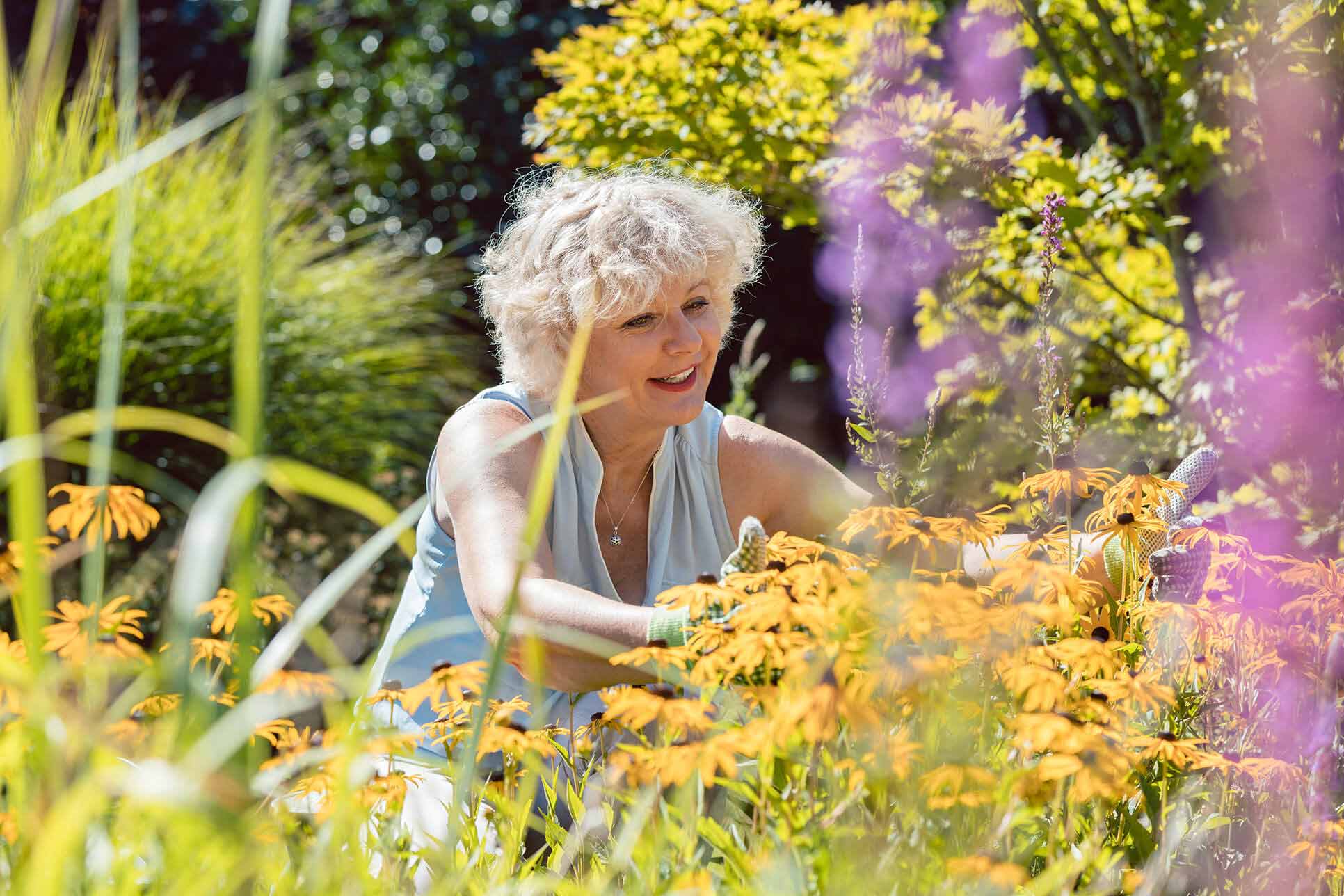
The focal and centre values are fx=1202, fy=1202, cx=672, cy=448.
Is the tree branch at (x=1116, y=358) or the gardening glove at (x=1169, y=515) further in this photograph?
the tree branch at (x=1116, y=358)

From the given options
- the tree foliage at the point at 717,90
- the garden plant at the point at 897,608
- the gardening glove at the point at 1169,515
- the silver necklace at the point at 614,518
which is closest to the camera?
the garden plant at the point at 897,608

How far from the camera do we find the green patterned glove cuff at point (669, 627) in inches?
52.1

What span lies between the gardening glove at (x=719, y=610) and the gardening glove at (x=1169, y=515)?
0.51 metres

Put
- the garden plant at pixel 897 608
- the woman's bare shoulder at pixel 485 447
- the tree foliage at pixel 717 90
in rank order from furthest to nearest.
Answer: the tree foliage at pixel 717 90, the woman's bare shoulder at pixel 485 447, the garden plant at pixel 897 608

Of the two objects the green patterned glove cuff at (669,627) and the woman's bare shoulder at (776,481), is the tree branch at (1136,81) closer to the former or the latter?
the woman's bare shoulder at (776,481)

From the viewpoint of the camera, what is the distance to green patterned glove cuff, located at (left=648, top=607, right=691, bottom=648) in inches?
52.1

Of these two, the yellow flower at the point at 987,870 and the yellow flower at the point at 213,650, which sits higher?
the yellow flower at the point at 987,870

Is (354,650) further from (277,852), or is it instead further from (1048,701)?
(1048,701)

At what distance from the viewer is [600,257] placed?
2.22 metres

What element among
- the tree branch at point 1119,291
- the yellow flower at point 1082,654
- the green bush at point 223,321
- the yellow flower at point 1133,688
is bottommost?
the green bush at point 223,321

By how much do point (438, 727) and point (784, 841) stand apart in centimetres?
52

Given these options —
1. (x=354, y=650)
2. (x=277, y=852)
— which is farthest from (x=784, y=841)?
(x=354, y=650)

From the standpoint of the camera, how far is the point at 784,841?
99 centimetres

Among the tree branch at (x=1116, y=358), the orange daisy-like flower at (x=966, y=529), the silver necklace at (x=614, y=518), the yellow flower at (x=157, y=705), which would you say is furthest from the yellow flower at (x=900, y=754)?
the tree branch at (x=1116, y=358)
